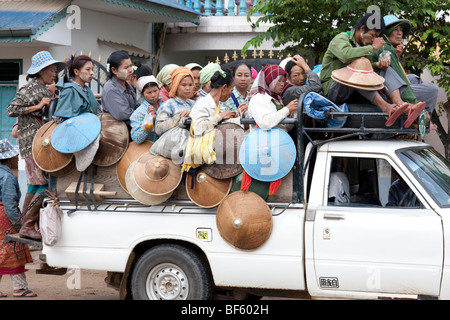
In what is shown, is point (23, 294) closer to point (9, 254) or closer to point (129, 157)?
point (9, 254)

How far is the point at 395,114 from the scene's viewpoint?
233 inches

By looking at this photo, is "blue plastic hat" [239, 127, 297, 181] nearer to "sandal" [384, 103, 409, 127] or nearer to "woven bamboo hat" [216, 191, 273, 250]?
"woven bamboo hat" [216, 191, 273, 250]

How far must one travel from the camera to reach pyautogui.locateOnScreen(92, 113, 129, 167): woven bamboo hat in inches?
264

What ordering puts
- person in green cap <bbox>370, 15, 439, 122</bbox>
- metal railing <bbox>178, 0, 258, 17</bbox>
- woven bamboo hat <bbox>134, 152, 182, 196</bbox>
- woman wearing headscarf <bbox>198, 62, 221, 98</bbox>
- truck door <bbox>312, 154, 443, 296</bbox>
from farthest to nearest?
metal railing <bbox>178, 0, 258, 17</bbox>, woman wearing headscarf <bbox>198, 62, 221, 98</bbox>, person in green cap <bbox>370, 15, 439, 122</bbox>, woven bamboo hat <bbox>134, 152, 182, 196</bbox>, truck door <bbox>312, 154, 443, 296</bbox>

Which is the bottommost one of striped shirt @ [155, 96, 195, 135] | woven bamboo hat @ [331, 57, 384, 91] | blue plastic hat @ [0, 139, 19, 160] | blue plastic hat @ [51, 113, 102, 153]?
blue plastic hat @ [0, 139, 19, 160]

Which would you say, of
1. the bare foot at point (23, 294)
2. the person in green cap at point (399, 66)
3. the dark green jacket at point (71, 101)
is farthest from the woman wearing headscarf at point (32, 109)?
the person in green cap at point (399, 66)

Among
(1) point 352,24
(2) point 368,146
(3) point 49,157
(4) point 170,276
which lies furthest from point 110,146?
(1) point 352,24

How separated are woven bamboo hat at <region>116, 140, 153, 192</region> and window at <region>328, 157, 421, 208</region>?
67.9 inches

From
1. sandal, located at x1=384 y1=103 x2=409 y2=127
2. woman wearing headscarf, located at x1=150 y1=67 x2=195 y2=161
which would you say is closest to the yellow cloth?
woman wearing headscarf, located at x1=150 y1=67 x2=195 y2=161

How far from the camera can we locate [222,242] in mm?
6273

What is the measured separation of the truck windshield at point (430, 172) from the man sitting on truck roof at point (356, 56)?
16.8 inches

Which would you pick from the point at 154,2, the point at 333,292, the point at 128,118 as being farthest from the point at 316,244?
the point at 154,2

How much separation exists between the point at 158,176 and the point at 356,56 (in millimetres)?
1957

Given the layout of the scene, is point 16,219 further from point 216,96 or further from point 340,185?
point 340,185
